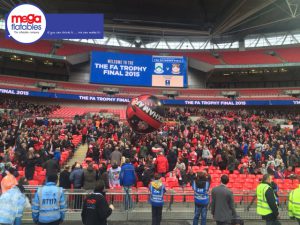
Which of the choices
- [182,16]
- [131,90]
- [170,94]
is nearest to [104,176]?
[170,94]

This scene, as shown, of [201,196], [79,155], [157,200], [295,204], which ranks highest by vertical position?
[79,155]

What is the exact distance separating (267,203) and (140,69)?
103ft

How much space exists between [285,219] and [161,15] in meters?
36.7

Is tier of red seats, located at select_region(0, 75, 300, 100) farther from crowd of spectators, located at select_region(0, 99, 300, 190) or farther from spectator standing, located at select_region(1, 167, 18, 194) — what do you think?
spectator standing, located at select_region(1, 167, 18, 194)

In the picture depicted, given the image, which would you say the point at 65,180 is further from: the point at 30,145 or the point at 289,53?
the point at 289,53

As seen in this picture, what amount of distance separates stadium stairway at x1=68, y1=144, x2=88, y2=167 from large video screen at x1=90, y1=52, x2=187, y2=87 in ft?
60.8

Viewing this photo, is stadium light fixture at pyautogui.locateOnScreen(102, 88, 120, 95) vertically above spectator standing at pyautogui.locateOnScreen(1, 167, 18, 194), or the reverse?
stadium light fixture at pyautogui.locateOnScreen(102, 88, 120, 95)

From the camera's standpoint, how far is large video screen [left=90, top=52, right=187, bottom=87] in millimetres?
35844

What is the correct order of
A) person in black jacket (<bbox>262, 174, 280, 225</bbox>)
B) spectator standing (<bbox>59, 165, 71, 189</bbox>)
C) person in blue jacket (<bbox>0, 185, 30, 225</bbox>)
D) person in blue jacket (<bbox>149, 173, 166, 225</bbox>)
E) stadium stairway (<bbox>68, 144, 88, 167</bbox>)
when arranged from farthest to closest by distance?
stadium stairway (<bbox>68, 144, 88, 167</bbox>)
spectator standing (<bbox>59, 165, 71, 189</bbox>)
person in blue jacket (<bbox>149, 173, 166, 225</bbox>)
person in black jacket (<bbox>262, 174, 280, 225</bbox>)
person in blue jacket (<bbox>0, 185, 30, 225</bbox>)

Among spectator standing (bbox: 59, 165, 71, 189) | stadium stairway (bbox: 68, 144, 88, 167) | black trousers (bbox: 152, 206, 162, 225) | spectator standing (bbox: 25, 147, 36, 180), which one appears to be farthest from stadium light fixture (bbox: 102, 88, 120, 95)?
black trousers (bbox: 152, 206, 162, 225)

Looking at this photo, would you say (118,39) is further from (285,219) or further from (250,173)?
(285,219)

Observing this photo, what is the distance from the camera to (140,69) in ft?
120

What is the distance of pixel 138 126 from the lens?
43.7ft

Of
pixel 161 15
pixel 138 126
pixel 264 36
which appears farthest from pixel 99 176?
pixel 264 36
